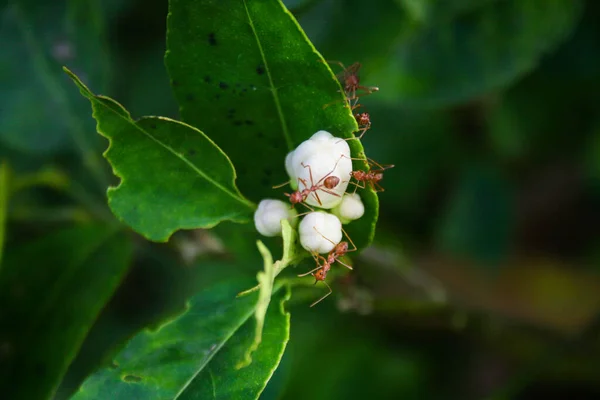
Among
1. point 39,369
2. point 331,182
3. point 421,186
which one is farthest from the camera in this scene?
point 421,186

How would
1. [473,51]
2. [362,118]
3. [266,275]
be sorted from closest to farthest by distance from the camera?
[266,275] < [362,118] < [473,51]

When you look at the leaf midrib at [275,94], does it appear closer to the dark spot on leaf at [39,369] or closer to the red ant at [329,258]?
the red ant at [329,258]

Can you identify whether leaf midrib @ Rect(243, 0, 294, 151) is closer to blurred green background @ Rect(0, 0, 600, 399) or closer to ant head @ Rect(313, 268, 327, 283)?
ant head @ Rect(313, 268, 327, 283)

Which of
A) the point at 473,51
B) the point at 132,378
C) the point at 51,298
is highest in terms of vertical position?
the point at 473,51

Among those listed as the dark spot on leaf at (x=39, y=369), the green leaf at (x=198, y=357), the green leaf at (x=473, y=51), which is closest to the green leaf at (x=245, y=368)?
the green leaf at (x=198, y=357)

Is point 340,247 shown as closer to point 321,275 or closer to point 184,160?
point 321,275

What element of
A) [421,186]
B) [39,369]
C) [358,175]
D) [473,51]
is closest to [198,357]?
[358,175]

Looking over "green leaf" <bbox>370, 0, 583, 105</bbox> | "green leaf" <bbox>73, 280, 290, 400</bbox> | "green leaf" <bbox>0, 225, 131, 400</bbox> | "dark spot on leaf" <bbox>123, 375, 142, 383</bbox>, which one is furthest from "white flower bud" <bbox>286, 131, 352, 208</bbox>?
"green leaf" <bbox>370, 0, 583, 105</bbox>
